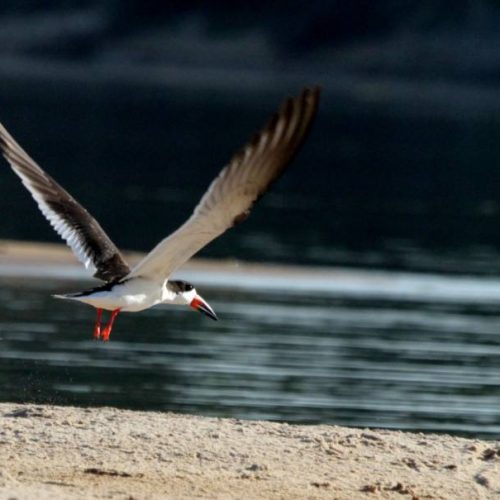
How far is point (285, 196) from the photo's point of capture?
42.9 m

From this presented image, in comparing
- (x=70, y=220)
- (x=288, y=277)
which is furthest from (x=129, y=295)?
(x=288, y=277)

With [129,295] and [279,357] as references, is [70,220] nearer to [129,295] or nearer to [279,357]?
[129,295]

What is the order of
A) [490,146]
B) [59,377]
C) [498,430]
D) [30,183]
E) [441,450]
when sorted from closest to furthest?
1. [441,450]
2. [30,183]
3. [498,430]
4. [59,377]
5. [490,146]

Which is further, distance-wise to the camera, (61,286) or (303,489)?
(61,286)

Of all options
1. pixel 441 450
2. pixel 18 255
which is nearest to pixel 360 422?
pixel 441 450

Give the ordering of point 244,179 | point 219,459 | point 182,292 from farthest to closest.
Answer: point 182,292, point 219,459, point 244,179

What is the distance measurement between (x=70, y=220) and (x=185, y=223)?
7.69 ft

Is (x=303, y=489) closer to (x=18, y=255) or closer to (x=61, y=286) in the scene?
(x=61, y=286)

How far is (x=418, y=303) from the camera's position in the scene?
77.0ft

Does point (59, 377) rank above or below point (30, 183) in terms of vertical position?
below

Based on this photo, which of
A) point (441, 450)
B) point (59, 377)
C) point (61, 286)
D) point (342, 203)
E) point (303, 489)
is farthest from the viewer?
point (342, 203)

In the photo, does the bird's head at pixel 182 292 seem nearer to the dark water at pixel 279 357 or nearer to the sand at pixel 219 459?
the sand at pixel 219 459

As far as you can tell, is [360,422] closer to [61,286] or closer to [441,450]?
[441,450]

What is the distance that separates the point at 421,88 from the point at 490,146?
1017 inches
